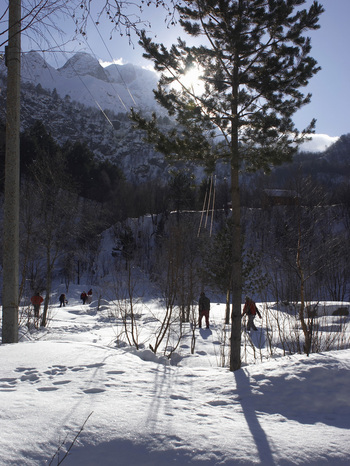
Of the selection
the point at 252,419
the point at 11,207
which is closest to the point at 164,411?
the point at 252,419

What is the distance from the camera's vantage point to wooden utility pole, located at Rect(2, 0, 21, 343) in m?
5.87

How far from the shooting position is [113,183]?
52781 mm

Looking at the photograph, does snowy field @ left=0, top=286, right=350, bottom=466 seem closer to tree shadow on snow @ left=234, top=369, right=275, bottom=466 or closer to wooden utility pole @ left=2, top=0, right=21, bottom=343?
tree shadow on snow @ left=234, top=369, right=275, bottom=466

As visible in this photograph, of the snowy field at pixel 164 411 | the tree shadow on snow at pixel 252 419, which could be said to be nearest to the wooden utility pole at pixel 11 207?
the snowy field at pixel 164 411

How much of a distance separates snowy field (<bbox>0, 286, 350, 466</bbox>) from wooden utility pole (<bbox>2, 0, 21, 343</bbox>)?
845 millimetres

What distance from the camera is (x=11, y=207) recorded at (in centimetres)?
607

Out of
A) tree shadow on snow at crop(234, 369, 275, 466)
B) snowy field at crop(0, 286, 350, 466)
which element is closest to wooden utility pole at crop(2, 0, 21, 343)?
snowy field at crop(0, 286, 350, 466)

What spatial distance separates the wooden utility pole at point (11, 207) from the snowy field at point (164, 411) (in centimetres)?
84

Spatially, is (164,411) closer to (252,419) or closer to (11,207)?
(252,419)

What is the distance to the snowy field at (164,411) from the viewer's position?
230 cm

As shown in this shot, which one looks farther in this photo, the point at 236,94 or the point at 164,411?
the point at 236,94

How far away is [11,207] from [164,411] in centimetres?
457

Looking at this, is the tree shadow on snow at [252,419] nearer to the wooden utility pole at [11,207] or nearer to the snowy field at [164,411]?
the snowy field at [164,411]

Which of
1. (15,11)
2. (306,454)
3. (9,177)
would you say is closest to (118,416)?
(306,454)
